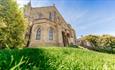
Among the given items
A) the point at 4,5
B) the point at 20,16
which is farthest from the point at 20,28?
the point at 4,5

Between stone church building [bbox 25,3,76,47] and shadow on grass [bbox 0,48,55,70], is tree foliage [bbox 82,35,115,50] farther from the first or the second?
shadow on grass [bbox 0,48,55,70]

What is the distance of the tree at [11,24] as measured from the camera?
2472 centimetres

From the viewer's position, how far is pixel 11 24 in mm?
25703

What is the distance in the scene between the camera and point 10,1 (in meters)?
26.8

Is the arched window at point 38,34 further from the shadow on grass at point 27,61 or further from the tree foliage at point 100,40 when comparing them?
the shadow on grass at point 27,61

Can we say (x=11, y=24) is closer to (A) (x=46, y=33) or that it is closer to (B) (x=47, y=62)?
(B) (x=47, y=62)

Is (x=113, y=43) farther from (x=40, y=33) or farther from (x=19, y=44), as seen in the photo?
(x=19, y=44)

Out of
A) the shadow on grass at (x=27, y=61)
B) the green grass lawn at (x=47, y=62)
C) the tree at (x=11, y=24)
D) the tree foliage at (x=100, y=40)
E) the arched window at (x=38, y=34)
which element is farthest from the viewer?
the tree foliage at (x=100, y=40)

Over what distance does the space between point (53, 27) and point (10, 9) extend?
19492mm

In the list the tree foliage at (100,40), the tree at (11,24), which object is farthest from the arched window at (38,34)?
the tree foliage at (100,40)

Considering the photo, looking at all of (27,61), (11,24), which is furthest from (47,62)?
(11,24)

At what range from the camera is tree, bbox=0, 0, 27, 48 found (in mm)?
24719

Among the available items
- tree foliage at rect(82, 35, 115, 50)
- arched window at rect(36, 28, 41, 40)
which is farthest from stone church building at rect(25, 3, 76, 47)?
tree foliage at rect(82, 35, 115, 50)

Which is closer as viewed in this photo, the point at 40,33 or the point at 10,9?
the point at 10,9
